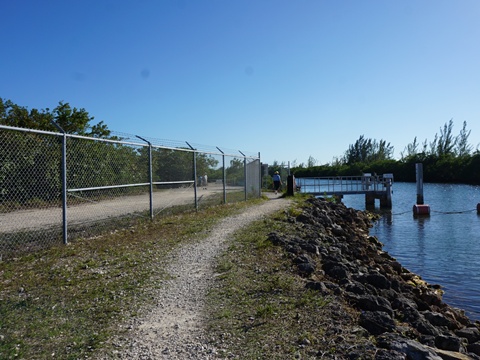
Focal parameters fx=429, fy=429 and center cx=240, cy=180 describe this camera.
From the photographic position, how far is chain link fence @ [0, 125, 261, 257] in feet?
26.2

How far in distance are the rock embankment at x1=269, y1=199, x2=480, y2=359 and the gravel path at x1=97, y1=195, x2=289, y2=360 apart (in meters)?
1.57

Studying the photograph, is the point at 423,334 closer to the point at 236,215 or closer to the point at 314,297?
the point at 314,297

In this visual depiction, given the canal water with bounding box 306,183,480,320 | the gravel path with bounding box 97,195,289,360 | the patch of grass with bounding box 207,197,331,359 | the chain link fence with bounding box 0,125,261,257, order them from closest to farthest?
the gravel path with bounding box 97,195,289,360
the patch of grass with bounding box 207,197,331,359
the chain link fence with bounding box 0,125,261,257
the canal water with bounding box 306,183,480,320

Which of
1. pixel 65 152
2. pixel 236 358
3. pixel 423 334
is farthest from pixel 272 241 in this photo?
pixel 236 358

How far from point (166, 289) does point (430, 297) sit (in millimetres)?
5541

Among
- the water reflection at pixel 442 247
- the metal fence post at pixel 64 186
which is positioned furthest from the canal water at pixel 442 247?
the metal fence post at pixel 64 186

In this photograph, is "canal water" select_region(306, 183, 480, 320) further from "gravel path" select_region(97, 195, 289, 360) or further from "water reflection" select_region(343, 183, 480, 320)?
"gravel path" select_region(97, 195, 289, 360)

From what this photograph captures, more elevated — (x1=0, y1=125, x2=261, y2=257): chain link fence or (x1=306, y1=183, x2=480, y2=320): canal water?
(x1=0, y1=125, x2=261, y2=257): chain link fence

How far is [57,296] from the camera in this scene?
5617 millimetres

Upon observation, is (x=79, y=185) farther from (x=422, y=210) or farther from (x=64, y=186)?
(x=422, y=210)

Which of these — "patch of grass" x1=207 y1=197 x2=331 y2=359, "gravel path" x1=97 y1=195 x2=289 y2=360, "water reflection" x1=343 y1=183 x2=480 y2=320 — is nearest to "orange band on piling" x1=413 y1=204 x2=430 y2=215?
"water reflection" x1=343 y1=183 x2=480 y2=320

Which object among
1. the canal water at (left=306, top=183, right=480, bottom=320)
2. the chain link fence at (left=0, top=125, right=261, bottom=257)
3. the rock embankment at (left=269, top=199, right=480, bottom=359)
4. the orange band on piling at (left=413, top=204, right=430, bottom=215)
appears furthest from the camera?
the orange band on piling at (left=413, top=204, right=430, bottom=215)

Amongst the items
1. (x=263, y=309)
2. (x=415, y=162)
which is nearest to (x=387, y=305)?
(x=263, y=309)

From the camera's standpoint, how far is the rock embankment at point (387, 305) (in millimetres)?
4754
